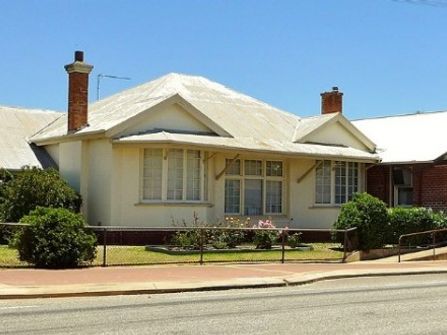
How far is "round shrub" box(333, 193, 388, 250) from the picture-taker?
953 inches

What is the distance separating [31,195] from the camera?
941 inches

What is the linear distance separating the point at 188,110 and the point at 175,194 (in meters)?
2.95

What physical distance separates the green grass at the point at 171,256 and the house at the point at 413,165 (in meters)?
6.80

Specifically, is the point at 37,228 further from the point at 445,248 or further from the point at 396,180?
the point at 396,180

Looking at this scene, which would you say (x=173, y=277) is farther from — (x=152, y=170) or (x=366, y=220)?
(x=366, y=220)

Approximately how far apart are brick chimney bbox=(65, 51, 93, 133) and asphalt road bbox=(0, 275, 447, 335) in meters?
12.8

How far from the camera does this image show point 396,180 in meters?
31.5

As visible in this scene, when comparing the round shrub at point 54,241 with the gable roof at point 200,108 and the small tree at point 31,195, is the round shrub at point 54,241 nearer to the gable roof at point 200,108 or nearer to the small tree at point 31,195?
the small tree at point 31,195

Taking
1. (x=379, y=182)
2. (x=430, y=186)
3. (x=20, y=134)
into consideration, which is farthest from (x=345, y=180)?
(x=20, y=134)

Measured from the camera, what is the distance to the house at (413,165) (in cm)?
2973

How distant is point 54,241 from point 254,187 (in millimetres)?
11199

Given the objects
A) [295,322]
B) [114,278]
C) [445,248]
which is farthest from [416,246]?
[295,322]

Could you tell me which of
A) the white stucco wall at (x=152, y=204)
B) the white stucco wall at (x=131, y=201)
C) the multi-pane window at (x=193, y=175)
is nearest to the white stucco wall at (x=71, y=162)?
the white stucco wall at (x=152, y=204)

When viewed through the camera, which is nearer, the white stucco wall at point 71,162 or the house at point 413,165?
the white stucco wall at point 71,162
